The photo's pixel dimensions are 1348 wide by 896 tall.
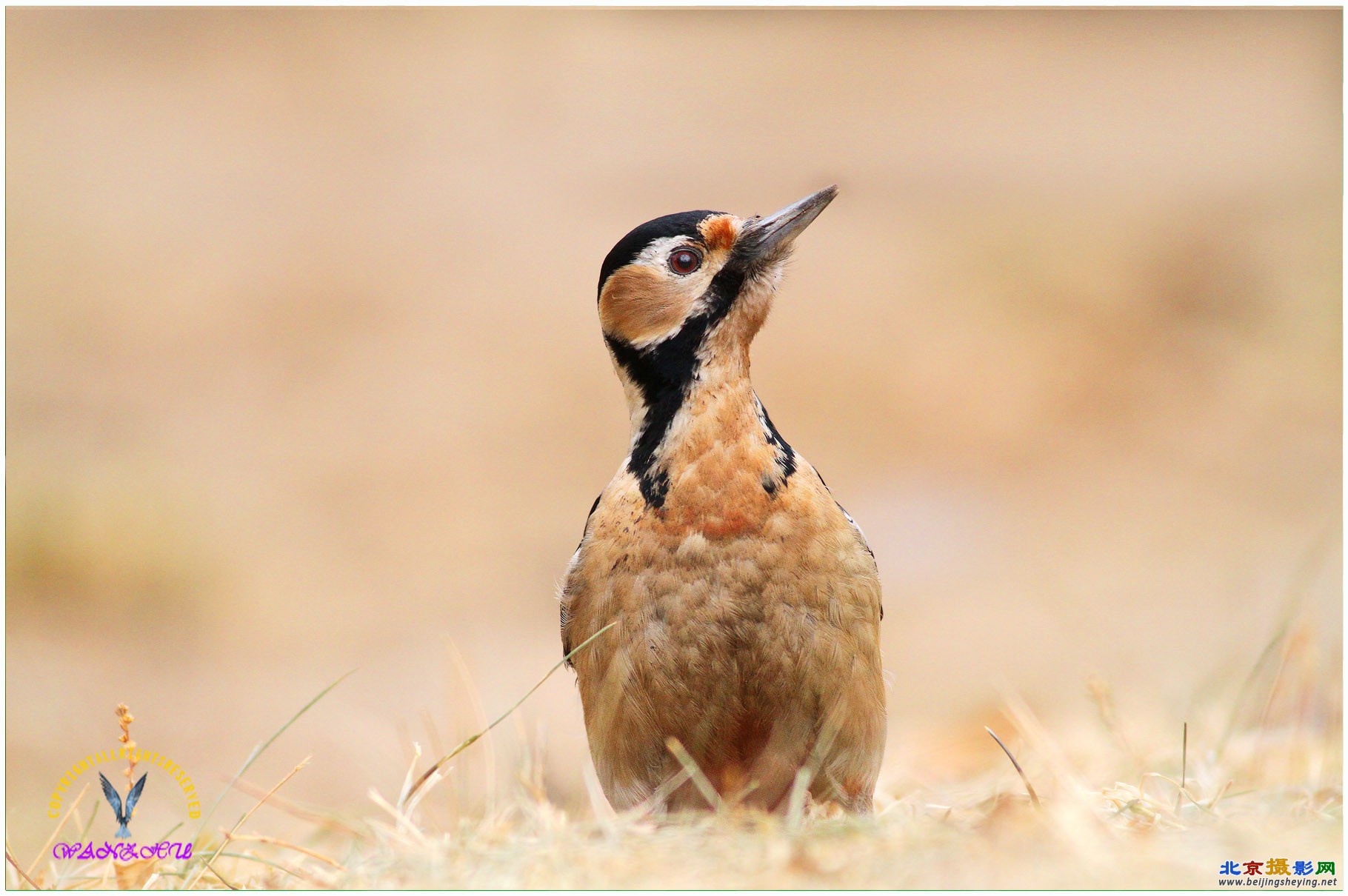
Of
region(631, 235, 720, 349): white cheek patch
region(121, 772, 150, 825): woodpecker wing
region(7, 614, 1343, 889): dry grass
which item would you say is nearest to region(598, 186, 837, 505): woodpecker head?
region(631, 235, 720, 349): white cheek patch

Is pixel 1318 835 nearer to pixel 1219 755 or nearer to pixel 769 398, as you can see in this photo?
pixel 1219 755

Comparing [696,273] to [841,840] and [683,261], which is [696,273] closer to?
[683,261]

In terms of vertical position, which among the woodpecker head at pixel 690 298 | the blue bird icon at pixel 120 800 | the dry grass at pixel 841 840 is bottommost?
the dry grass at pixel 841 840

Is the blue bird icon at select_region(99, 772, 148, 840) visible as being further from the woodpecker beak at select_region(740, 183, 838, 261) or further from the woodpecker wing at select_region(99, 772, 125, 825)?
the woodpecker beak at select_region(740, 183, 838, 261)

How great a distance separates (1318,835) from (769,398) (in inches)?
356

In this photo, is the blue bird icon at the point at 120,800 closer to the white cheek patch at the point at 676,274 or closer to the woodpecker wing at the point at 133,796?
the woodpecker wing at the point at 133,796

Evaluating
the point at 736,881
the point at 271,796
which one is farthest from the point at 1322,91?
the point at 271,796

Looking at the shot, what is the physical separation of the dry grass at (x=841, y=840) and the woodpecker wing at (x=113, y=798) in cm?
10

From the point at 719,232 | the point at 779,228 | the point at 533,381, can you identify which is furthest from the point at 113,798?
the point at 533,381

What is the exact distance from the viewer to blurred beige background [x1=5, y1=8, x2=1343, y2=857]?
736 centimetres

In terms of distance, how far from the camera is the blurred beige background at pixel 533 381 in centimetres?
736

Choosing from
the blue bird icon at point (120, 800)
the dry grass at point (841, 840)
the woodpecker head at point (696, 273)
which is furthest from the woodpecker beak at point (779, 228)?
the blue bird icon at point (120, 800)

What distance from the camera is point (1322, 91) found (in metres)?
5.10

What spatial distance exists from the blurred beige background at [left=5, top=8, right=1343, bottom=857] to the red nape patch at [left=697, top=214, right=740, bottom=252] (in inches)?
72.3
